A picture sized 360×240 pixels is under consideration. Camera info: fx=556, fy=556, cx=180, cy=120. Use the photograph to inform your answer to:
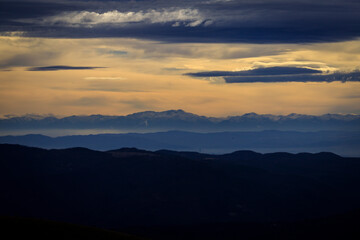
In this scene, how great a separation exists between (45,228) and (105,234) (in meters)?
12.9

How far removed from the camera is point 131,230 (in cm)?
19812

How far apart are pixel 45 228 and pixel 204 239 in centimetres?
8939

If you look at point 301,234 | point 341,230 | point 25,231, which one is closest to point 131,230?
point 301,234

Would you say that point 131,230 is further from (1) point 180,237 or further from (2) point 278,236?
(2) point 278,236

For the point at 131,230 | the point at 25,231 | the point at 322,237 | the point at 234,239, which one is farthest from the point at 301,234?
the point at 25,231

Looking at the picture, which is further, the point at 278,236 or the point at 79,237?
the point at 278,236

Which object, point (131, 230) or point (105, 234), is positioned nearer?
point (105, 234)

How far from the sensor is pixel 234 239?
19975cm

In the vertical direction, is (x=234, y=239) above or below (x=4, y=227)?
below

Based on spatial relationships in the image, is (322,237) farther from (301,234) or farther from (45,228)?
(45,228)

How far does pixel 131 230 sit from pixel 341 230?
73976mm

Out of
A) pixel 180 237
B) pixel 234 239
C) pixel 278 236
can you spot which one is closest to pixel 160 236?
pixel 180 237

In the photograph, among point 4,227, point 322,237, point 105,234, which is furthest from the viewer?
point 322,237

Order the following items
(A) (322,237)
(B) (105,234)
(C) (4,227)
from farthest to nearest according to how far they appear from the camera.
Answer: (A) (322,237) → (B) (105,234) → (C) (4,227)
